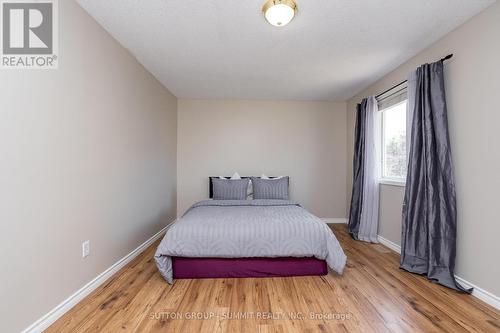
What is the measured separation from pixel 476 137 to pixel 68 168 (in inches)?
128

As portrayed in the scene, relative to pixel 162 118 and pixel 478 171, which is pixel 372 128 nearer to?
pixel 478 171

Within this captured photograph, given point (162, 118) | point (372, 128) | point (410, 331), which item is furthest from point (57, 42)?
point (372, 128)

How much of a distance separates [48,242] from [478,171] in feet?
10.8

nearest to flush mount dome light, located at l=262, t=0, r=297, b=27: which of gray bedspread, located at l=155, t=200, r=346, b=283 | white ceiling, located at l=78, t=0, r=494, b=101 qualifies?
white ceiling, located at l=78, t=0, r=494, b=101

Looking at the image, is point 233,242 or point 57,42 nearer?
point 57,42

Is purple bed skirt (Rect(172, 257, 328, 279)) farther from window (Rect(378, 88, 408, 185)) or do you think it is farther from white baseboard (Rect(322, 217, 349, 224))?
white baseboard (Rect(322, 217, 349, 224))

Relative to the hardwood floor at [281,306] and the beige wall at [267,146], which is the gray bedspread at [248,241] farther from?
the beige wall at [267,146]

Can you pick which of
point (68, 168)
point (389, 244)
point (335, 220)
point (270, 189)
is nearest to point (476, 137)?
point (389, 244)

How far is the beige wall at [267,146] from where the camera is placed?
14.8ft

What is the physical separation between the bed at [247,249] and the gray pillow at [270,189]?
1.45 meters

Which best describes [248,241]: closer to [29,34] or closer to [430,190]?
[430,190]

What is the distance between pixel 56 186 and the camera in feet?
5.49

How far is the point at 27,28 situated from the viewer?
5.07 feet

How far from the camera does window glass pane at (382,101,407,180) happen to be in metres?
3.12
